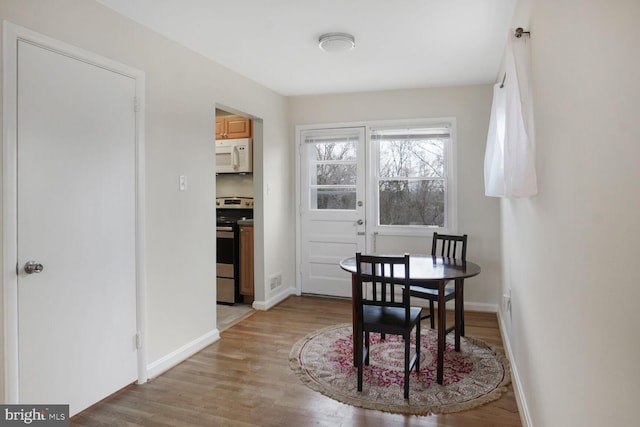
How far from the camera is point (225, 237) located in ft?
14.8

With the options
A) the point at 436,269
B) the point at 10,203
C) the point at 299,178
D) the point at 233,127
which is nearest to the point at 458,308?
the point at 436,269

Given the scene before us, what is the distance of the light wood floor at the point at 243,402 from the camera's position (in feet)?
7.22

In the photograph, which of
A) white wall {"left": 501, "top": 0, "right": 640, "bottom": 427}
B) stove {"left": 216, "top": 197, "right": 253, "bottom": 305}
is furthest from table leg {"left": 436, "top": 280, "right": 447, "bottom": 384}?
stove {"left": 216, "top": 197, "right": 253, "bottom": 305}

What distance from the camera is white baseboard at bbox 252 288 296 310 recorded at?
4.28m

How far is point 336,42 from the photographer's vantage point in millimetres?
2883

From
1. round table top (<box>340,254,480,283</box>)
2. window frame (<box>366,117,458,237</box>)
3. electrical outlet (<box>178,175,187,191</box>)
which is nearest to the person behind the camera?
round table top (<box>340,254,480,283</box>)

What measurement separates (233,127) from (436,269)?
9.76ft

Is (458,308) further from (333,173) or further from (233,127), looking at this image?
(233,127)

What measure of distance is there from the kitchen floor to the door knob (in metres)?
1.90

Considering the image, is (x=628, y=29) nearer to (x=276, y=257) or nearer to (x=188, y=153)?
(x=188, y=153)

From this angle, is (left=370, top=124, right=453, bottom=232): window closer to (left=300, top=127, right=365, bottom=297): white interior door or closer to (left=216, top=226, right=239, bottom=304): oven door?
(left=300, top=127, right=365, bottom=297): white interior door

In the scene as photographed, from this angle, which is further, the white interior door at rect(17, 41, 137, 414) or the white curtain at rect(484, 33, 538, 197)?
the white interior door at rect(17, 41, 137, 414)

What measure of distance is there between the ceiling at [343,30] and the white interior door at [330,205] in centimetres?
85

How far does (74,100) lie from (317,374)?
2.26m
